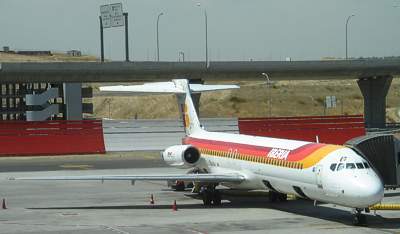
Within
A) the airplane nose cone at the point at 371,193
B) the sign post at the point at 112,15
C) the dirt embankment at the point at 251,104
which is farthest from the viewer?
the dirt embankment at the point at 251,104

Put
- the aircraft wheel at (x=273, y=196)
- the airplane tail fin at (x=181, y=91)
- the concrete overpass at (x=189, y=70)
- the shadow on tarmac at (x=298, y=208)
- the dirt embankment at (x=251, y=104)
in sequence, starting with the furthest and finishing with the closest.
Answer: the dirt embankment at (x=251, y=104) < the concrete overpass at (x=189, y=70) < the airplane tail fin at (x=181, y=91) < the aircraft wheel at (x=273, y=196) < the shadow on tarmac at (x=298, y=208)

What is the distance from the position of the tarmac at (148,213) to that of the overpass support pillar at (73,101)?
44100 mm

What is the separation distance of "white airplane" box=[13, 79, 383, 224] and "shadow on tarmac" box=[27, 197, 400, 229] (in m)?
0.56

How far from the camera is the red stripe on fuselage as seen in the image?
25938mm

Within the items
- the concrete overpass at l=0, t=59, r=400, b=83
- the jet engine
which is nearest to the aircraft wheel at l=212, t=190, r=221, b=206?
the jet engine

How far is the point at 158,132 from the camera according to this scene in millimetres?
55906

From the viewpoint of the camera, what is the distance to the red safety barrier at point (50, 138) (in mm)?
52188

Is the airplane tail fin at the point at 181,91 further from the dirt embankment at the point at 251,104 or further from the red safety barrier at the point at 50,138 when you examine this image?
the dirt embankment at the point at 251,104

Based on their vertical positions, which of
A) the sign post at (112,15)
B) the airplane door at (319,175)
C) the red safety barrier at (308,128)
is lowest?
the red safety barrier at (308,128)

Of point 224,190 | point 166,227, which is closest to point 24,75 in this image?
point 224,190

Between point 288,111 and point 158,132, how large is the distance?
67.9 m

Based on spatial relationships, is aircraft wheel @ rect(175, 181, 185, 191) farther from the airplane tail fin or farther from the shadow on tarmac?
the shadow on tarmac

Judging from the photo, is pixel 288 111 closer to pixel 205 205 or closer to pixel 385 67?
pixel 385 67

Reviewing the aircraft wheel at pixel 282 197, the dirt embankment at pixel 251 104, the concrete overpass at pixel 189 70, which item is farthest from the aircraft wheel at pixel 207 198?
the dirt embankment at pixel 251 104
